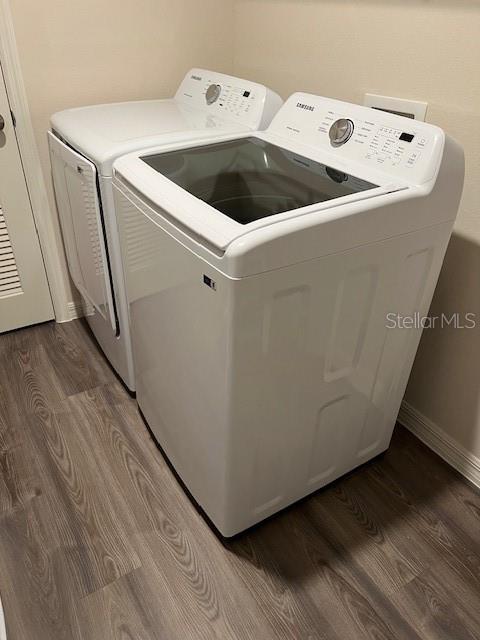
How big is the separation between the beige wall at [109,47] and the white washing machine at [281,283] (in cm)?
75

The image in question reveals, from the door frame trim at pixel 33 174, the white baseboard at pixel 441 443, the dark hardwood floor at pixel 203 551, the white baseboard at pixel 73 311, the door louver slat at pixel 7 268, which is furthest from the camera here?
the white baseboard at pixel 73 311

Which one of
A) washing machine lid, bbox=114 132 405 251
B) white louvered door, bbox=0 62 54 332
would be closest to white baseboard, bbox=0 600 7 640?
washing machine lid, bbox=114 132 405 251

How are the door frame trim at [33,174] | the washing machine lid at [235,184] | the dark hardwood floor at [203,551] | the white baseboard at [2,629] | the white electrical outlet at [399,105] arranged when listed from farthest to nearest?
the door frame trim at [33,174], the white electrical outlet at [399,105], the dark hardwood floor at [203,551], the white baseboard at [2,629], the washing machine lid at [235,184]

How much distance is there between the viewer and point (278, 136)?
1458 millimetres

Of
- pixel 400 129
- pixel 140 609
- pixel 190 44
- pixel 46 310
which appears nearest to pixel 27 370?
pixel 46 310

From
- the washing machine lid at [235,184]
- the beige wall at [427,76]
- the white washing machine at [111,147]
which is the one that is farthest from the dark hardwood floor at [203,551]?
the washing machine lid at [235,184]

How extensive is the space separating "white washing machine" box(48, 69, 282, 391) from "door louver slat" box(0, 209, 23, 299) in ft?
0.76

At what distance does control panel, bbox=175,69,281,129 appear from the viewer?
161 cm

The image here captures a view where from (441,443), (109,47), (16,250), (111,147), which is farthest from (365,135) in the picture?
A: (16,250)

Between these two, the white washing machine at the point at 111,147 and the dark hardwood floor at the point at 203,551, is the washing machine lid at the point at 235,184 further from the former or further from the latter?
the dark hardwood floor at the point at 203,551

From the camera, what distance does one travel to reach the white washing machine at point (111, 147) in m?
1.44

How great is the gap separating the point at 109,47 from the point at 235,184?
100 cm

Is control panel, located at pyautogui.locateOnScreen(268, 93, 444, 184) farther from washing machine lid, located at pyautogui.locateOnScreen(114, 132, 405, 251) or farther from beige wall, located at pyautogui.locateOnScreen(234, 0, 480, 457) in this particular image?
beige wall, located at pyautogui.locateOnScreen(234, 0, 480, 457)

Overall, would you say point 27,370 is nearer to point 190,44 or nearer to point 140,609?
point 140,609
